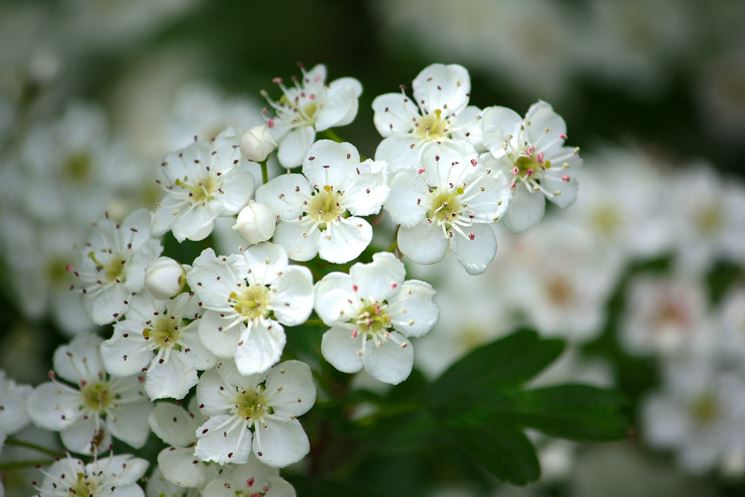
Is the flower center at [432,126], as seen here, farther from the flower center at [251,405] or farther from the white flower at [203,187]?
the flower center at [251,405]

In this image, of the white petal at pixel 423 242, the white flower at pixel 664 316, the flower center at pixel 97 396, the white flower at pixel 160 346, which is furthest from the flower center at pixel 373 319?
the white flower at pixel 664 316

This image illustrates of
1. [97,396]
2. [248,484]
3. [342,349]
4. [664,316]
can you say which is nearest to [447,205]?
[342,349]

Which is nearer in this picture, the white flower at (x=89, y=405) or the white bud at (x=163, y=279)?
the white bud at (x=163, y=279)

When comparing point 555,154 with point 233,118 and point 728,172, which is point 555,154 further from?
point 728,172

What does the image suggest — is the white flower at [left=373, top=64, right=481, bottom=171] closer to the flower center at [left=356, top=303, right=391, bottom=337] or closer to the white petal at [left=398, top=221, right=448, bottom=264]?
the white petal at [left=398, top=221, right=448, bottom=264]

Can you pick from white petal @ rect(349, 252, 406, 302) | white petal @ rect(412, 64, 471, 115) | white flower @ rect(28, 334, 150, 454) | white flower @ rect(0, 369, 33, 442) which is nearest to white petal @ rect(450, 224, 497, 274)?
white petal @ rect(349, 252, 406, 302)

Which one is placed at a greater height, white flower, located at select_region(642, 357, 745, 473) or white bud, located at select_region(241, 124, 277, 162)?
white bud, located at select_region(241, 124, 277, 162)

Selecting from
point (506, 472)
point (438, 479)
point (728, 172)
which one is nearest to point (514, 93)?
point (728, 172)
